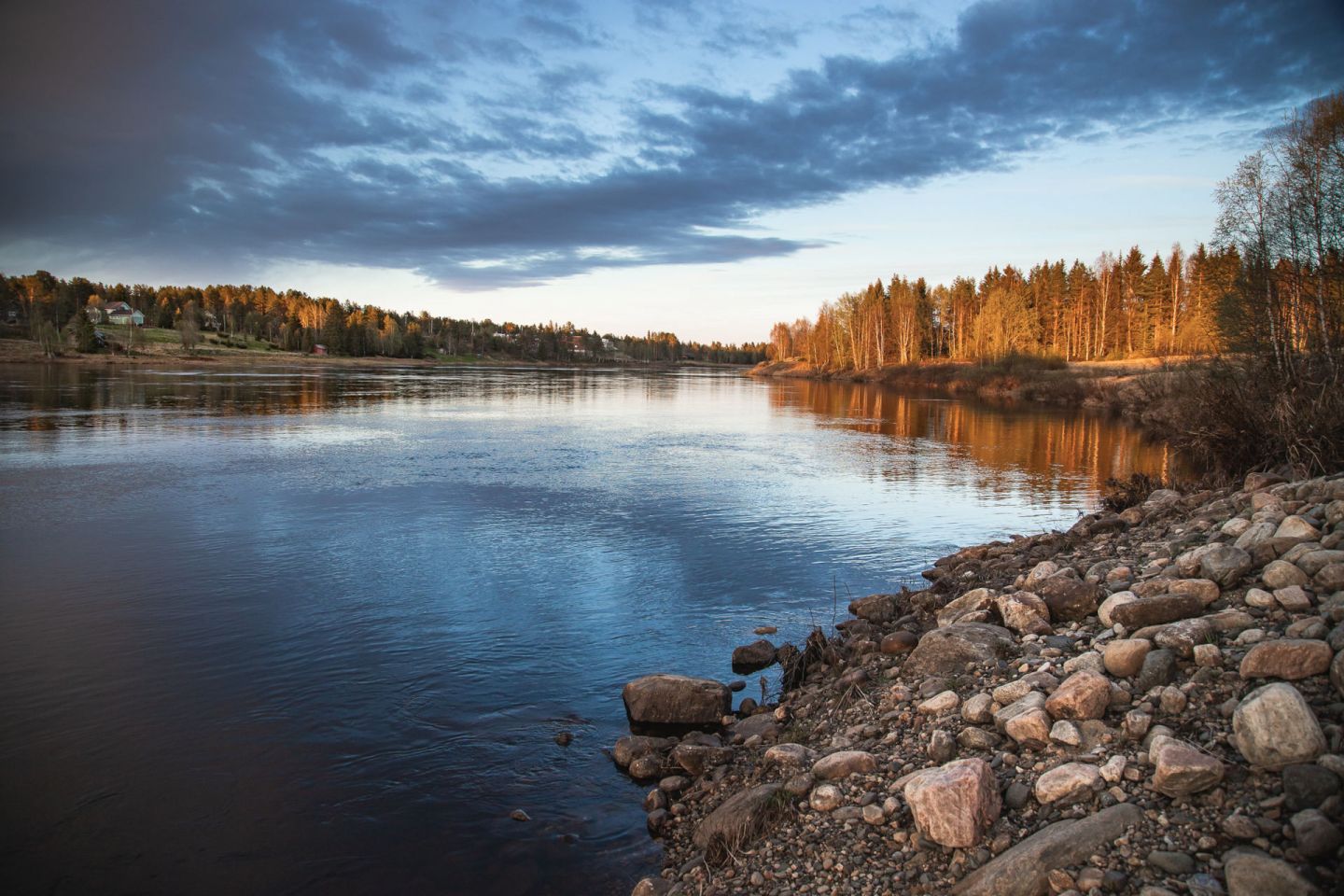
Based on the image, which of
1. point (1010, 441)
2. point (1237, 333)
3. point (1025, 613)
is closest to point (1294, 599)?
point (1025, 613)

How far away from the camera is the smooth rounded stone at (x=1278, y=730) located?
17.1ft

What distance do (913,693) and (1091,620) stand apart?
93.6 inches

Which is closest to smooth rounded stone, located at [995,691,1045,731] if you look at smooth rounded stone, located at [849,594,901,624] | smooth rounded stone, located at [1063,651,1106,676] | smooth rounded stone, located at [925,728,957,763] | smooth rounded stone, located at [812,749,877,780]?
smooth rounded stone, located at [925,728,957,763]

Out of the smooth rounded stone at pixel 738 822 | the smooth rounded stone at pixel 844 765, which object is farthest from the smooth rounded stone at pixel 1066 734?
the smooth rounded stone at pixel 738 822

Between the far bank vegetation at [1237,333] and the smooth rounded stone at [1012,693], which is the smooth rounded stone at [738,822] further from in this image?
the far bank vegetation at [1237,333]

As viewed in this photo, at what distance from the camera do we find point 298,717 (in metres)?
9.86

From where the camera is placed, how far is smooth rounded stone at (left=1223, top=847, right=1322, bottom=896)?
14.1 feet

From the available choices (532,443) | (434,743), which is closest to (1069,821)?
(434,743)

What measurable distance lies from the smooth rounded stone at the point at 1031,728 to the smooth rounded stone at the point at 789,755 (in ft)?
6.55

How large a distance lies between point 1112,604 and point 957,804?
4.07 m

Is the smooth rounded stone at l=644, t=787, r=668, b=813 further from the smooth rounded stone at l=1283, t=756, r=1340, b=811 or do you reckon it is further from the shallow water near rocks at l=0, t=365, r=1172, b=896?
the smooth rounded stone at l=1283, t=756, r=1340, b=811

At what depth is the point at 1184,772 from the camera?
5355mm

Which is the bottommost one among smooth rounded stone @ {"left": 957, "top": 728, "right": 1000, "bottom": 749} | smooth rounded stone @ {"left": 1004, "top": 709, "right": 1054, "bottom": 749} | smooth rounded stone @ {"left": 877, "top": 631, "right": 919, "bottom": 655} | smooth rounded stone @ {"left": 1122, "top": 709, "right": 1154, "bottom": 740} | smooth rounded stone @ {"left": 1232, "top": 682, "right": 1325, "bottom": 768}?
smooth rounded stone @ {"left": 877, "top": 631, "right": 919, "bottom": 655}

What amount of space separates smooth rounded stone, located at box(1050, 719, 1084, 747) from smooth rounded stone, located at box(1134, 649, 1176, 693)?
0.89m
